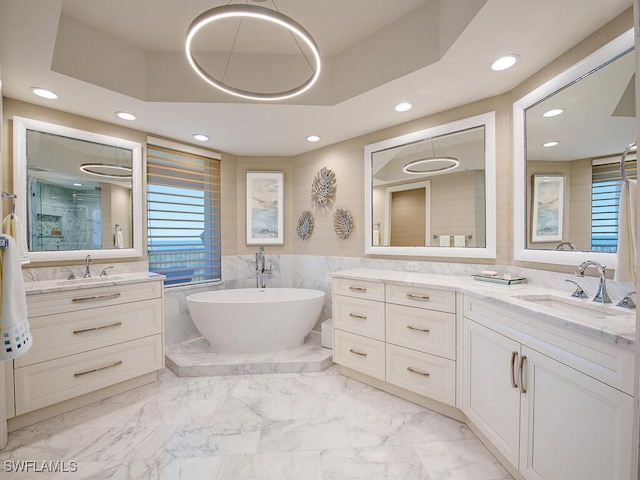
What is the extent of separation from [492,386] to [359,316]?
109 cm

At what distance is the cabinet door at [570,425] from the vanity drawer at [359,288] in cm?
111

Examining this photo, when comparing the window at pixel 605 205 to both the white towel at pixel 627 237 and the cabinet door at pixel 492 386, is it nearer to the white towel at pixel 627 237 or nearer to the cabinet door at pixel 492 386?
the white towel at pixel 627 237

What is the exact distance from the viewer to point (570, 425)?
1.17 m

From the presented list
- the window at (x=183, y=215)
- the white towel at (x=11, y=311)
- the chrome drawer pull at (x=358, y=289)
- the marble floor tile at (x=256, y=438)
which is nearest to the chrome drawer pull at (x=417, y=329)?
the chrome drawer pull at (x=358, y=289)

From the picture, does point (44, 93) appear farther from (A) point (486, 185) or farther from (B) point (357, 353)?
(A) point (486, 185)

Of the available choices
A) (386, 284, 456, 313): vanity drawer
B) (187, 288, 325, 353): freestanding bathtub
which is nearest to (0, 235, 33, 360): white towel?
(187, 288, 325, 353): freestanding bathtub

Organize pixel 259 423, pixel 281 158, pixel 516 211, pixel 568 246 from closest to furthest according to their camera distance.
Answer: pixel 568 246, pixel 259 423, pixel 516 211, pixel 281 158

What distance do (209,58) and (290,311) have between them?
7.48 ft

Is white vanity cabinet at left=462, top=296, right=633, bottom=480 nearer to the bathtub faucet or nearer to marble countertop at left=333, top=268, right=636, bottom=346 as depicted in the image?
marble countertop at left=333, top=268, right=636, bottom=346

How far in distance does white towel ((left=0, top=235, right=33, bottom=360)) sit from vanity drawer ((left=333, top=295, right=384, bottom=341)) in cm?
202

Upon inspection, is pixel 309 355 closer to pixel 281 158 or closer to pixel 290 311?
pixel 290 311

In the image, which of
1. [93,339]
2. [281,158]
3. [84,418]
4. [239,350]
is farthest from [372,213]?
[84,418]

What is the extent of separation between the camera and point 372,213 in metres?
3.12

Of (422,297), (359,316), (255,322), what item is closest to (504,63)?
(422,297)
